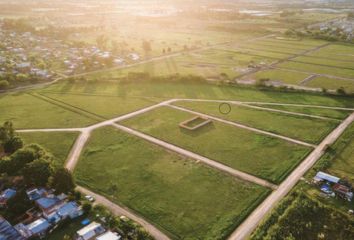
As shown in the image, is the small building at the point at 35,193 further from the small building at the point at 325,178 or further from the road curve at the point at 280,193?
the small building at the point at 325,178

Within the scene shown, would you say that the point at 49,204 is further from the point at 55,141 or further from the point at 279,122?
the point at 279,122

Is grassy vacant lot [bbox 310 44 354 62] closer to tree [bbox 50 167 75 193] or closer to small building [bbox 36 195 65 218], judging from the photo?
tree [bbox 50 167 75 193]

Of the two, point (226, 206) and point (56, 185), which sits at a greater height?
point (56, 185)

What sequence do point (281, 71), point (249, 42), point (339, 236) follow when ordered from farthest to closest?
point (249, 42) < point (281, 71) < point (339, 236)

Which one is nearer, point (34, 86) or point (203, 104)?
point (203, 104)

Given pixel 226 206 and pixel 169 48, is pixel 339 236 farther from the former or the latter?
pixel 169 48

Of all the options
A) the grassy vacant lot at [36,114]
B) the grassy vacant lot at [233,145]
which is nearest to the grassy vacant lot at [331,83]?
the grassy vacant lot at [233,145]

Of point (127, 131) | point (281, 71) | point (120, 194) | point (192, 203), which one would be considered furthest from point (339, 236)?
point (281, 71)

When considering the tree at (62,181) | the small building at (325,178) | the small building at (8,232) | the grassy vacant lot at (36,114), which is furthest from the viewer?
the grassy vacant lot at (36,114)
